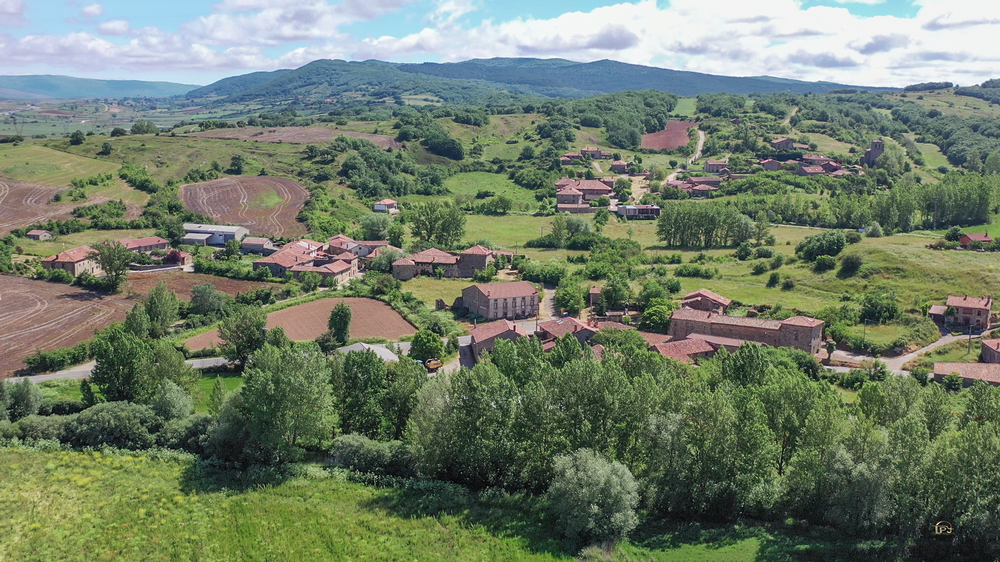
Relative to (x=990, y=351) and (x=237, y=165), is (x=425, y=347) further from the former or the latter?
(x=237, y=165)

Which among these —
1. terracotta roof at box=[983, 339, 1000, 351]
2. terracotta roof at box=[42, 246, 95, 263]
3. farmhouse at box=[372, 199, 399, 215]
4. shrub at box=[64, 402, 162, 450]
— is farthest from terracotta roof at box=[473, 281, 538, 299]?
farmhouse at box=[372, 199, 399, 215]

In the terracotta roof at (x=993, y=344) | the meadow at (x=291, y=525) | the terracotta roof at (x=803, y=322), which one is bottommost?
the meadow at (x=291, y=525)

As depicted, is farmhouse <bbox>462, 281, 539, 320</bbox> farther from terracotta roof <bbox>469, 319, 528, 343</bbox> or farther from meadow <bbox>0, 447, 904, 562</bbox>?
meadow <bbox>0, 447, 904, 562</bbox>

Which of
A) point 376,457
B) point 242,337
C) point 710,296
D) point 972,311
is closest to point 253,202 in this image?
point 242,337

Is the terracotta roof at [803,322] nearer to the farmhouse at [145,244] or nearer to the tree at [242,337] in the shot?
the tree at [242,337]

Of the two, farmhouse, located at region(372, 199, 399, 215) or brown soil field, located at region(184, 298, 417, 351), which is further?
farmhouse, located at region(372, 199, 399, 215)

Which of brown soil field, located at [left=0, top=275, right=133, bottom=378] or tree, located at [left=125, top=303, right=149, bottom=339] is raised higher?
tree, located at [left=125, top=303, right=149, bottom=339]

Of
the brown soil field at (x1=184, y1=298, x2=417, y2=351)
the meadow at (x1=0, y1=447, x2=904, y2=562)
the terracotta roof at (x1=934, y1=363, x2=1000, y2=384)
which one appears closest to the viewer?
the meadow at (x1=0, y1=447, x2=904, y2=562)

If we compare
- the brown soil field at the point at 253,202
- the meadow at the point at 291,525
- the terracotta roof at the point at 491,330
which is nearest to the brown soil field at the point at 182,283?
the brown soil field at the point at 253,202
